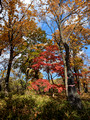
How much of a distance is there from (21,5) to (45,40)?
6.45 metres

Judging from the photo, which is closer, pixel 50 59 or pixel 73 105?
pixel 73 105

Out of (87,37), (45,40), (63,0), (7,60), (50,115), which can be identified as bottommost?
(50,115)

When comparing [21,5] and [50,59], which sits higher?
[21,5]

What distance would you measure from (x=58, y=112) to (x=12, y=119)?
87.4 inches

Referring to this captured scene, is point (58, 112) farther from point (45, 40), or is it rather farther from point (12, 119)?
point (45, 40)

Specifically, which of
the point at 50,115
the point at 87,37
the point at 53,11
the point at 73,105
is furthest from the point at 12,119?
the point at 87,37

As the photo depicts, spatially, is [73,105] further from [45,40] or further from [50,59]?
[45,40]

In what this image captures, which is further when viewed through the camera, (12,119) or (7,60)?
(7,60)

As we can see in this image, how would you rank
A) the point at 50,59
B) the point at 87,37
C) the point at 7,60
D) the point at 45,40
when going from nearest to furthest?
the point at 7,60 < the point at 50,59 < the point at 87,37 < the point at 45,40

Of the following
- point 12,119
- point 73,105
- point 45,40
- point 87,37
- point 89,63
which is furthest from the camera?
point 89,63

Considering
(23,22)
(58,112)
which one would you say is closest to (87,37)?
(23,22)

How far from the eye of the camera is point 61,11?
6719 mm

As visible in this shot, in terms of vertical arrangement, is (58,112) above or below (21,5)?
below

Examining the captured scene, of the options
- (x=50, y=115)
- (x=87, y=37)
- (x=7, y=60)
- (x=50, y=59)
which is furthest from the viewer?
(x=87, y=37)
